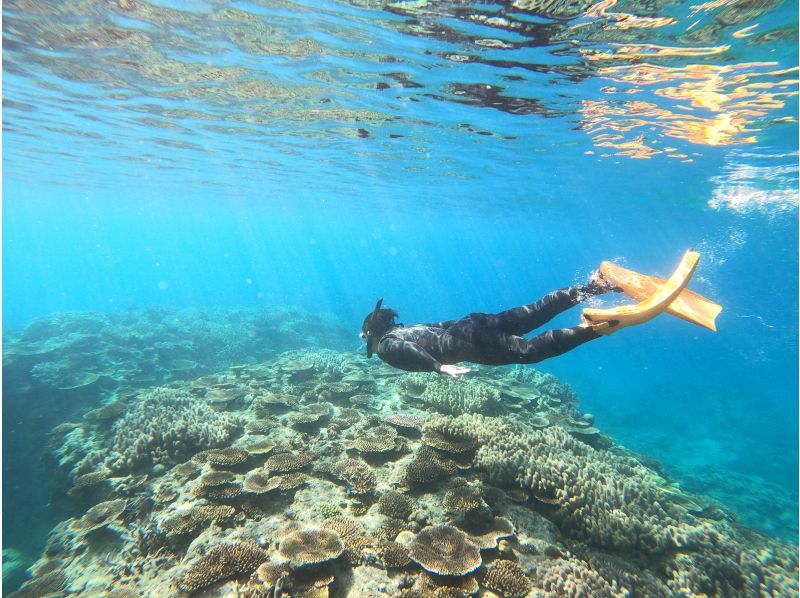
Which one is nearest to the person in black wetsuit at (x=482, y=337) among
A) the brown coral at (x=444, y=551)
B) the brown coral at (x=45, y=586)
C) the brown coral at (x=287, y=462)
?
the brown coral at (x=444, y=551)

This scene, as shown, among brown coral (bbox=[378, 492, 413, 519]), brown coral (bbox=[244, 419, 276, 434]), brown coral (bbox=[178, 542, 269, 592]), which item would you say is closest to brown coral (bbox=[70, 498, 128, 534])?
brown coral (bbox=[244, 419, 276, 434])

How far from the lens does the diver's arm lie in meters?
5.88

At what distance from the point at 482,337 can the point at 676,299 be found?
121 inches

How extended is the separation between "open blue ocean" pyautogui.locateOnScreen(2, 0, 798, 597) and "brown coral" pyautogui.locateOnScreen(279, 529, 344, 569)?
0.04m

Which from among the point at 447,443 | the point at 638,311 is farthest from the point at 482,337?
the point at 638,311

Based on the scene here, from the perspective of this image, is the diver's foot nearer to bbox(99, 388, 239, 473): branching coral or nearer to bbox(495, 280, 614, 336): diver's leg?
bbox(495, 280, 614, 336): diver's leg

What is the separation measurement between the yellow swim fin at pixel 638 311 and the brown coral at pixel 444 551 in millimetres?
3454

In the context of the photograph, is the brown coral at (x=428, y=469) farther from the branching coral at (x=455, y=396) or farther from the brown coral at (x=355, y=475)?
the branching coral at (x=455, y=396)

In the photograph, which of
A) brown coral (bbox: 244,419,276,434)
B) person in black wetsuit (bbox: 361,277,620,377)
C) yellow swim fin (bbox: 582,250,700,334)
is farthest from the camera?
brown coral (bbox: 244,419,276,434)

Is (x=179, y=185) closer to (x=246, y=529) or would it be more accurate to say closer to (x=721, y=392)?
(x=246, y=529)

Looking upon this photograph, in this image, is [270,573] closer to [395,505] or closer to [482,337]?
[395,505]

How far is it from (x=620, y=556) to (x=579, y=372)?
40626 millimetres

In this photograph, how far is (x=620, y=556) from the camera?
17.0ft

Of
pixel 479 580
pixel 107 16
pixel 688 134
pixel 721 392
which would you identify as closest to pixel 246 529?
pixel 479 580
